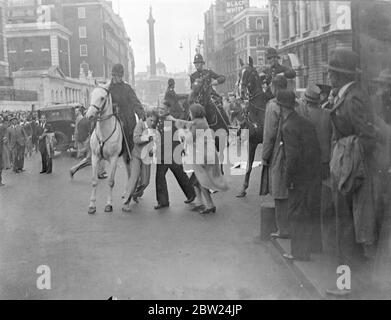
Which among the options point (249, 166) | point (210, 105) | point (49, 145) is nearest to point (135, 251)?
point (249, 166)

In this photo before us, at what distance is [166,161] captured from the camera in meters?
9.12

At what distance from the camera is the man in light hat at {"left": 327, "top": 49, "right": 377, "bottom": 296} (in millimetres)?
4555

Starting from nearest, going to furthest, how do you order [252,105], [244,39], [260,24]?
[260,24], [244,39], [252,105]

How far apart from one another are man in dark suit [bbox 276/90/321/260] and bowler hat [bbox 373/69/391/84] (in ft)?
2.45

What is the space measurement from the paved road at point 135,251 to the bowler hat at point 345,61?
1987mm

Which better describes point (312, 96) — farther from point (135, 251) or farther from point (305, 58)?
point (135, 251)

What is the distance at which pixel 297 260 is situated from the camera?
553cm

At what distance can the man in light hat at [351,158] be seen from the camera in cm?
455

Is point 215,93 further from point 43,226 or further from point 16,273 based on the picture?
point 16,273

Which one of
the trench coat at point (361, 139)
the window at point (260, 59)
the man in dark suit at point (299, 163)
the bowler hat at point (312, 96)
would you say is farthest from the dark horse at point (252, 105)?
the trench coat at point (361, 139)

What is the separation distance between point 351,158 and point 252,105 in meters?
5.18

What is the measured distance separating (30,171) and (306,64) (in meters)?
10.0

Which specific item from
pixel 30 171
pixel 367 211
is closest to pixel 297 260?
pixel 367 211

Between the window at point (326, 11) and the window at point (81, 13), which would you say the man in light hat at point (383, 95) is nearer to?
the window at point (326, 11)
